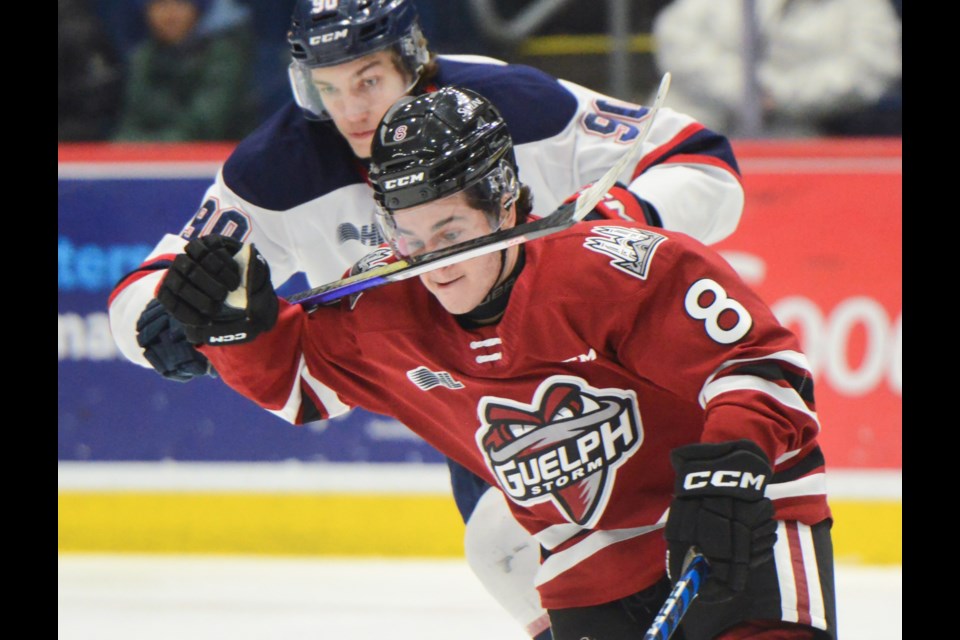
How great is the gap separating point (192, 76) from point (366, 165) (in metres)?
2.32

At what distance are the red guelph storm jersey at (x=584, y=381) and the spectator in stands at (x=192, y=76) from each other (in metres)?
2.71

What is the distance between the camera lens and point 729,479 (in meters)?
1.65

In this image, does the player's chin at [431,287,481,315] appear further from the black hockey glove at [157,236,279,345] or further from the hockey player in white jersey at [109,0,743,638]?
the hockey player in white jersey at [109,0,743,638]

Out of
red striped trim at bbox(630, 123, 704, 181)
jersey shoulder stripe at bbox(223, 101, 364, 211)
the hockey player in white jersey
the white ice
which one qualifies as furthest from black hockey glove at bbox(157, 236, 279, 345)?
the white ice

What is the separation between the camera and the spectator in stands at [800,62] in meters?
4.25

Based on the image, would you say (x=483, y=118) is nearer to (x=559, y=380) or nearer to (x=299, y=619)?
(x=559, y=380)

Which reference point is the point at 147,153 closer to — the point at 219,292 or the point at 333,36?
the point at 333,36

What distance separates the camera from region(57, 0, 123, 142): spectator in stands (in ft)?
15.4

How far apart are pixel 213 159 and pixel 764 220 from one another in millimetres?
1606

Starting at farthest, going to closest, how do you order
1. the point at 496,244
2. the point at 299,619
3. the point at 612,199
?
1. the point at 299,619
2. the point at 612,199
3. the point at 496,244

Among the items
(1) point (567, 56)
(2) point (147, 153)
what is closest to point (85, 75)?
(2) point (147, 153)

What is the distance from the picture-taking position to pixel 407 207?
1848mm

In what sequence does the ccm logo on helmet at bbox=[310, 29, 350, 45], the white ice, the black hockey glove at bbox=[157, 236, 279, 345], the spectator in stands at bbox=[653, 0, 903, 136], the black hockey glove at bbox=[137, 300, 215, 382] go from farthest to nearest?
1. the spectator in stands at bbox=[653, 0, 903, 136]
2. the white ice
3. the ccm logo on helmet at bbox=[310, 29, 350, 45]
4. the black hockey glove at bbox=[137, 300, 215, 382]
5. the black hockey glove at bbox=[157, 236, 279, 345]
